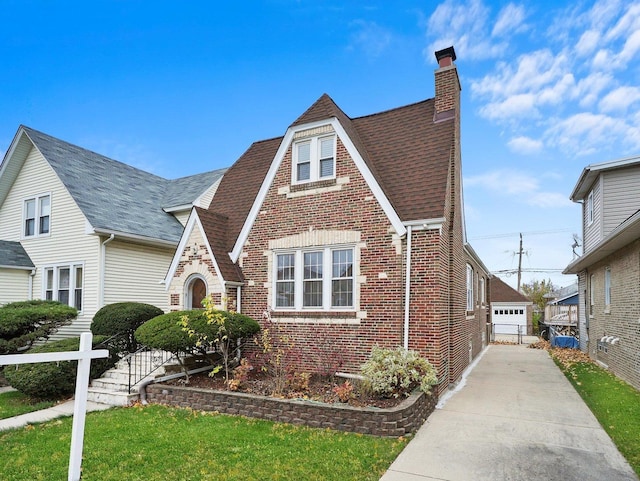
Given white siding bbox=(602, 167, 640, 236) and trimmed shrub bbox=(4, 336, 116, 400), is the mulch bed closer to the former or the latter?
trimmed shrub bbox=(4, 336, 116, 400)

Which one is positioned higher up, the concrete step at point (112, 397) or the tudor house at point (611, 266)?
the tudor house at point (611, 266)

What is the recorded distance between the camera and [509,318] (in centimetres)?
3675

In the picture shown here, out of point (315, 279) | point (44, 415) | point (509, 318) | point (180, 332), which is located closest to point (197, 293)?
point (180, 332)

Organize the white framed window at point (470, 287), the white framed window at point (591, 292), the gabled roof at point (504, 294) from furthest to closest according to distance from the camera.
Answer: the gabled roof at point (504, 294) < the white framed window at point (591, 292) < the white framed window at point (470, 287)

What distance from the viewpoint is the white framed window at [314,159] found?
11.2 metres

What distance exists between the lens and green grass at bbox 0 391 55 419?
8875mm

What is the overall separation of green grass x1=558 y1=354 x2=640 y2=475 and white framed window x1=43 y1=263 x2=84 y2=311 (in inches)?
603

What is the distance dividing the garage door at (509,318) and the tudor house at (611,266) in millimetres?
17020

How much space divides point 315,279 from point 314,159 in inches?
126

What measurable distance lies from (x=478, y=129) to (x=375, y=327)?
10034mm

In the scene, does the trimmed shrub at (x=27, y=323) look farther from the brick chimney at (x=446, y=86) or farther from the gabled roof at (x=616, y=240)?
the gabled roof at (x=616, y=240)

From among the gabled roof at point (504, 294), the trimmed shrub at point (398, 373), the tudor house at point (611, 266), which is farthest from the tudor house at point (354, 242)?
the gabled roof at point (504, 294)

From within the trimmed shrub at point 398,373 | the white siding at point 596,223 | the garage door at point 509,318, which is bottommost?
the garage door at point 509,318

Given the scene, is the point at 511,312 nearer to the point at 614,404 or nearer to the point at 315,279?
the point at 614,404
